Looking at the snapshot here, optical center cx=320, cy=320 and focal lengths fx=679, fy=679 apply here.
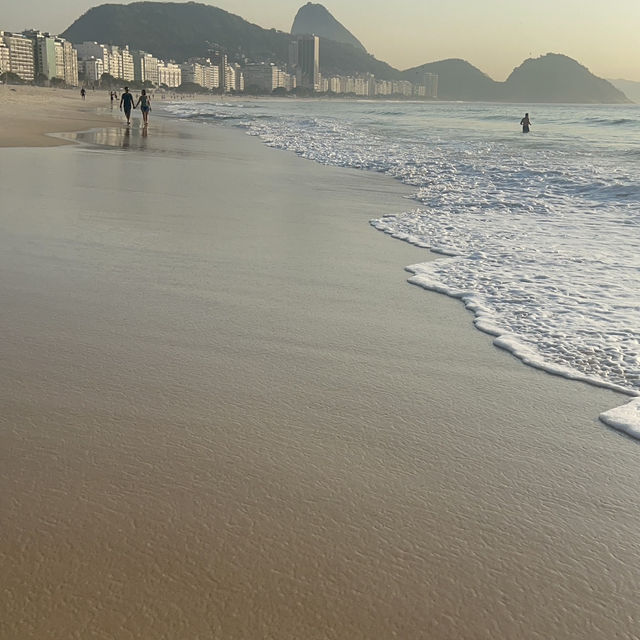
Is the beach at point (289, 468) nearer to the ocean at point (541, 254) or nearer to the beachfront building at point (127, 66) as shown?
the ocean at point (541, 254)

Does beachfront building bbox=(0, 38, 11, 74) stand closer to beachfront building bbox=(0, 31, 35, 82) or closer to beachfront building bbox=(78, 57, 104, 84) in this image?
beachfront building bbox=(0, 31, 35, 82)

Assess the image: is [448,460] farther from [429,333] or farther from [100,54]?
[100,54]

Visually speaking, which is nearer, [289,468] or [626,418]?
[289,468]

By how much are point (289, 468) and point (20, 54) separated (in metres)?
177

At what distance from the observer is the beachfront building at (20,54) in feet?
496

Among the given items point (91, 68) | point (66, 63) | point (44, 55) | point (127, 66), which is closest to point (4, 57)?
point (44, 55)

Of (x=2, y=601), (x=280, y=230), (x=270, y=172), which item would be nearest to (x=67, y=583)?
(x=2, y=601)

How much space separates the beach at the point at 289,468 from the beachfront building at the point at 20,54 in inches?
6607

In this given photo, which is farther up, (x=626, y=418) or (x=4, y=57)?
(x=4, y=57)

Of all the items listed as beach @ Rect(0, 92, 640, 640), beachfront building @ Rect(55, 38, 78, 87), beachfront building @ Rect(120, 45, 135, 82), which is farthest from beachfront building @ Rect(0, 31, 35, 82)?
beach @ Rect(0, 92, 640, 640)

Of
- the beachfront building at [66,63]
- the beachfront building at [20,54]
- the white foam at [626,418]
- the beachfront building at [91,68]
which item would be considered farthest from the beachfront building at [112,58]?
the white foam at [626,418]

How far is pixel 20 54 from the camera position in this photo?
154 m

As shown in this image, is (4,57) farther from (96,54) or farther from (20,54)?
(96,54)

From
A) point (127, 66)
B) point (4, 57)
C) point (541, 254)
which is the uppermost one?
point (127, 66)
